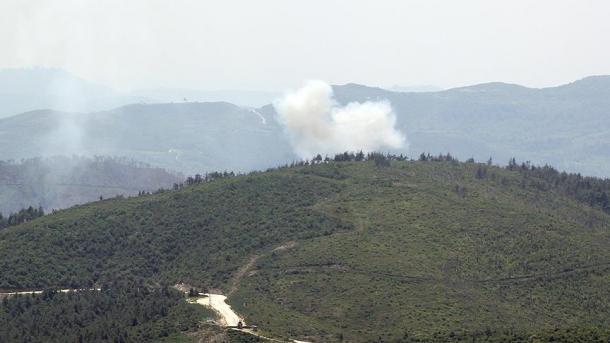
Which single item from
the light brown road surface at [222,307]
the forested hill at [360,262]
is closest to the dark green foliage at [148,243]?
the forested hill at [360,262]

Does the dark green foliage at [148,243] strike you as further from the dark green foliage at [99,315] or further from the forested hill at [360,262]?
the dark green foliage at [99,315]

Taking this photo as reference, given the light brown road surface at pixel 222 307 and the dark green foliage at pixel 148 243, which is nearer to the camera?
the light brown road surface at pixel 222 307

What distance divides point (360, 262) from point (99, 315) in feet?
166

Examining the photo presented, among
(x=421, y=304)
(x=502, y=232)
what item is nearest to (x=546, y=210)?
(x=502, y=232)

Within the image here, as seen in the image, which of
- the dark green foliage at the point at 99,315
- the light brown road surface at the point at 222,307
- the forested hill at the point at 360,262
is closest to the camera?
the dark green foliage at the point at 99,315

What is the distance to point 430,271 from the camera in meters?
162

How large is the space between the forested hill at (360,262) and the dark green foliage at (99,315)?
11.2 metres

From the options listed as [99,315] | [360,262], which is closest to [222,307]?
[99,315]

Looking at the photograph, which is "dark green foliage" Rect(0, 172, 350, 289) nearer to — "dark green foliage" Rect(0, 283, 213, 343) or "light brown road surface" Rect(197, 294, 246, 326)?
"light brown road surface" Rect(197, 294, 246, 326)

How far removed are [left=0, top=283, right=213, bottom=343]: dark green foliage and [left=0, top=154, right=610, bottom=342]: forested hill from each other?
11194mm

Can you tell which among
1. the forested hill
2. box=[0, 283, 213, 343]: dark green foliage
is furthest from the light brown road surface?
box=[0, 283, 213, 343]: dark green foliage

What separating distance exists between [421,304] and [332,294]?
16514mm

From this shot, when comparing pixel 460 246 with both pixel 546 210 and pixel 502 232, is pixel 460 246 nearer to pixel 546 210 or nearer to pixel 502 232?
pixel 502 232

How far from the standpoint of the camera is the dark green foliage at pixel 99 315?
131500 millimetres
